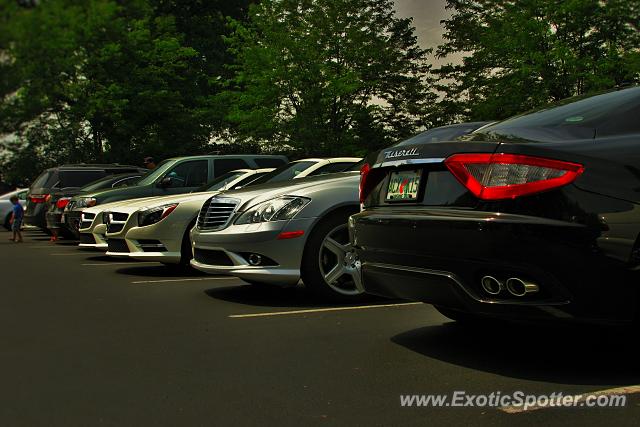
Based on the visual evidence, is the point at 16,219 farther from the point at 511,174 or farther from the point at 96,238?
the point at 511,174

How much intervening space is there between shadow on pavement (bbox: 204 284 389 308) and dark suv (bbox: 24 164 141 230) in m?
11.0

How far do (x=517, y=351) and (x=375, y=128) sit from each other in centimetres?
2480

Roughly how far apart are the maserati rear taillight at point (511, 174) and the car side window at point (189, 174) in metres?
10.0

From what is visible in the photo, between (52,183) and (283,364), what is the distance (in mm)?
15046

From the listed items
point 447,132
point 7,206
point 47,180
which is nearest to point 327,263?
point 447,132

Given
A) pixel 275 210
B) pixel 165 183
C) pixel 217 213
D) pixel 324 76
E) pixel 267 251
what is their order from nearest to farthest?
pixel 267 251 < pixel 275 210 < pixel 217 213 < pixel 165 183 < pixel 324 76

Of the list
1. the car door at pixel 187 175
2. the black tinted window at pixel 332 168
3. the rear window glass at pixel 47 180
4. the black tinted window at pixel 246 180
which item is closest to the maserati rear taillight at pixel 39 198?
the rear window glass at pixel 47 180

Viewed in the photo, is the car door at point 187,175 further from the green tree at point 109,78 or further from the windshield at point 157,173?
the green tree at point 109,78

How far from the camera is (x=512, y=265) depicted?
3.86 meters

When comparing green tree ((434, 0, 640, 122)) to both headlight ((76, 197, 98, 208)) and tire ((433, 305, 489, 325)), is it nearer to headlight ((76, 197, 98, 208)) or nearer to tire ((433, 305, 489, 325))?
headlight ((76, 197, 98, 208))

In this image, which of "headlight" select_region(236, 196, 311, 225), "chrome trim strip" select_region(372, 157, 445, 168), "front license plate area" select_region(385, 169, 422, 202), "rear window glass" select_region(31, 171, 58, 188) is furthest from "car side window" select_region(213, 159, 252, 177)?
"front license plate area" select_region(385, 169, 422, 202)

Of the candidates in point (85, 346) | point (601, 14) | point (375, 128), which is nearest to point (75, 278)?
point (85, 346)

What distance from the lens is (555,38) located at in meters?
24.5

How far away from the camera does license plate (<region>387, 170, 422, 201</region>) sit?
14.7 feet
